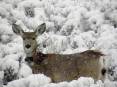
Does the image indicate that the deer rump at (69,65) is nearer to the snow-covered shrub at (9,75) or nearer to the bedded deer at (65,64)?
the bedded deer at (65,64)

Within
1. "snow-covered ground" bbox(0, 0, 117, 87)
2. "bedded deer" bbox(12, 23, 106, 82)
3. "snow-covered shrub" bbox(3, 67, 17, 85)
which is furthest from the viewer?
"snow-covered ground" bbox(0, 0, 117, 87)

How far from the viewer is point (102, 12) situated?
36.5 ft

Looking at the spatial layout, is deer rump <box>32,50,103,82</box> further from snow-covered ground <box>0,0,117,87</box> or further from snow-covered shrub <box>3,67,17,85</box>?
snow-covered shrub <box>3,67,17,85</box>

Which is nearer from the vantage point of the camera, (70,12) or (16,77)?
(16,77)

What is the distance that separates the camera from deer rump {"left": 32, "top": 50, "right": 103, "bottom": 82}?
23.5 ft

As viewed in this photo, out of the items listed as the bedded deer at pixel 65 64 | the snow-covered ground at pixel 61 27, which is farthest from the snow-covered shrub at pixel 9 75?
the bedded deer at pixel 65 64

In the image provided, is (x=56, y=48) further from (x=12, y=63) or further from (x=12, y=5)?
(x=12, y=5)

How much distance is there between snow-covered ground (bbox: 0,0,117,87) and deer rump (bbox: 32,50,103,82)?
0.33m

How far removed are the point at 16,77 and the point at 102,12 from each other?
4.63 meters

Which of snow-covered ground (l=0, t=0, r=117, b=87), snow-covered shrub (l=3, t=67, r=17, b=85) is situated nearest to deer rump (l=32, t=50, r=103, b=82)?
snow-covered ground (l=0, t=0, r=117, b=87)

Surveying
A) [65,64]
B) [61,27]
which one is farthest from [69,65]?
[61,27]

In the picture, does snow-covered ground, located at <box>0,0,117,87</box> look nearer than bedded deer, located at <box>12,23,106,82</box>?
No

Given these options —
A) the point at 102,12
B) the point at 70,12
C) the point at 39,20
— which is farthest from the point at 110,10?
the point at 39,20

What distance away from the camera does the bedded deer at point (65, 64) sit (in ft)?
23.4
